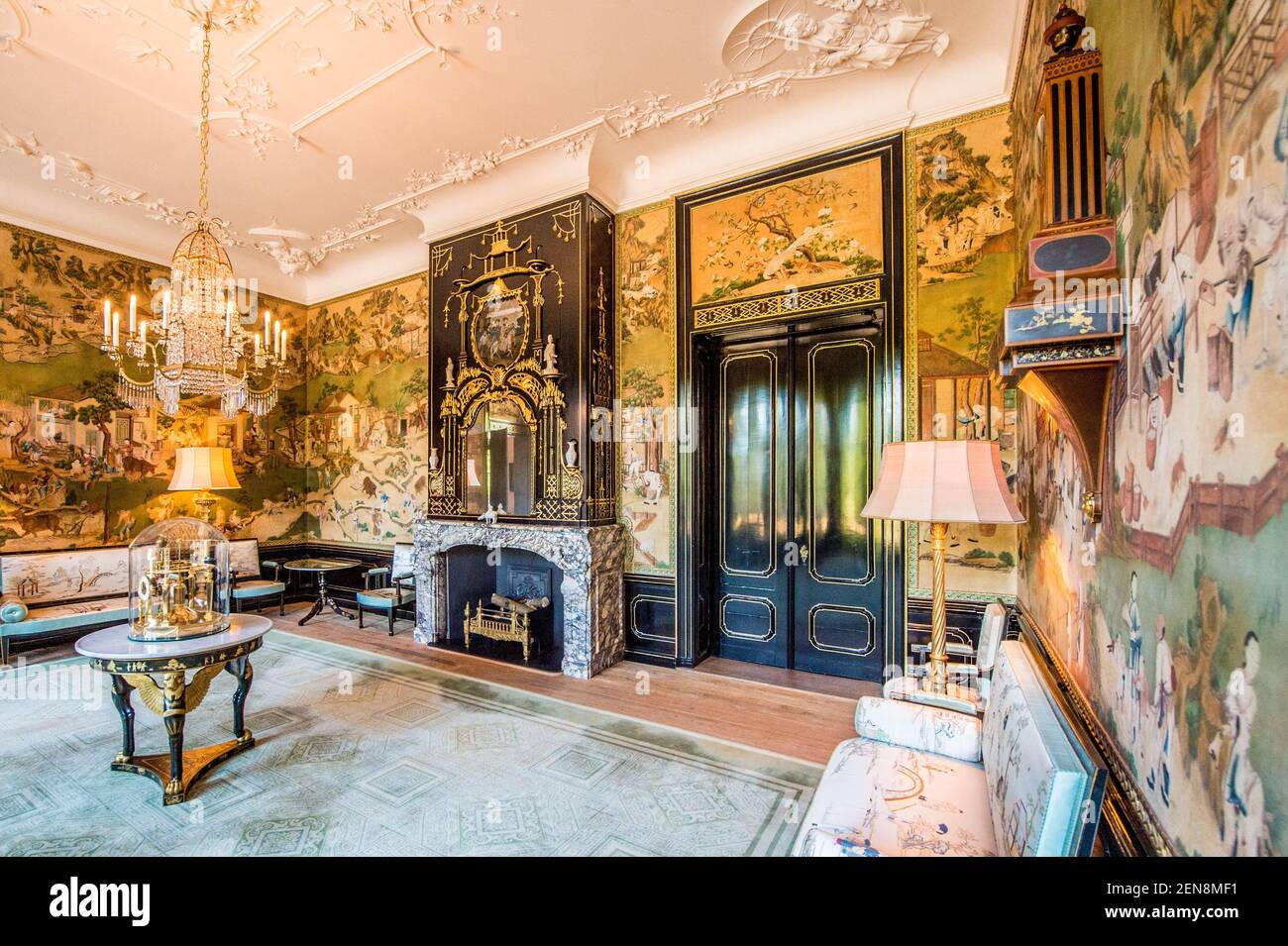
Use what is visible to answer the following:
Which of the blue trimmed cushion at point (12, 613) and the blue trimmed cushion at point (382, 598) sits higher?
the blue trimmed cushion at point (12, 613)

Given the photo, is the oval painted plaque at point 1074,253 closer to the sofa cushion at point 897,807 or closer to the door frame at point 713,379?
the sofa cushion at point 897,807

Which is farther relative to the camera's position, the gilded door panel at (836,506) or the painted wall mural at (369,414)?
the painted wall mural at (369,414)

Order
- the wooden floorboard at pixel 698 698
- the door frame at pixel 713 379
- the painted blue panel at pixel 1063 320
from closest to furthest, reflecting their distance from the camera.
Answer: the painted blue panel at pixel 1063 320 < the wooden floorboard at pixel 698 698 < the door frame at pixel 713 379

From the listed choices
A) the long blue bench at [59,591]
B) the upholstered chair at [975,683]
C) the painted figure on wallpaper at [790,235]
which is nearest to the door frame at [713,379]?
the painted figure on wallpaper at [790,235]

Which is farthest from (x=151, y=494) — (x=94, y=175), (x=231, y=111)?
(x=231, y=111)

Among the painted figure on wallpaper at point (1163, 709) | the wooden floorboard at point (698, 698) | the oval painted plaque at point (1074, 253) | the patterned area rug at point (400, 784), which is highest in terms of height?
the oval painted plaque at point (1074, 253)

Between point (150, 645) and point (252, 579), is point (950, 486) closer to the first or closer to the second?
point (150, 645)

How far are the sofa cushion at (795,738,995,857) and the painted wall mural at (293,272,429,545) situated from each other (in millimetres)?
5647

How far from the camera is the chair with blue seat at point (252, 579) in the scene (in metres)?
6.77

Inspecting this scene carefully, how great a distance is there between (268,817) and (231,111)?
16.9 ft

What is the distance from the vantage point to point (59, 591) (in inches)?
223

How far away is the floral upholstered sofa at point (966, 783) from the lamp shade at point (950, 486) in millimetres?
558

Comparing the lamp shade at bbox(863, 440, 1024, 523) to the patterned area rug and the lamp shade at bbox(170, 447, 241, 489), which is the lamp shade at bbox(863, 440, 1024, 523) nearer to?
the patterned area rug
